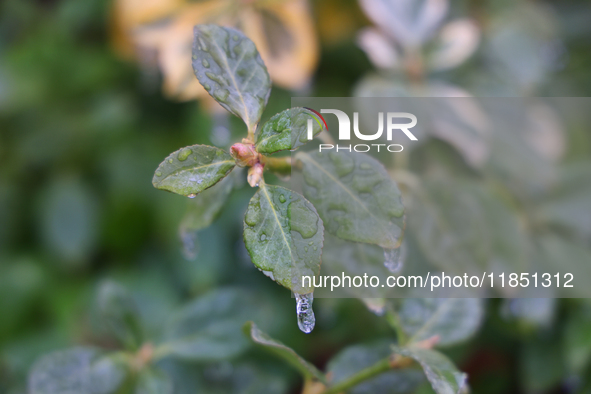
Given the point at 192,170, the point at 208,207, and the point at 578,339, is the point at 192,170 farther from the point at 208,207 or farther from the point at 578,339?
the point at 578,339

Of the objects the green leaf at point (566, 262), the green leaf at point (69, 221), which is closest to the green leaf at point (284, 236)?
the green leaf at point (566, 262)

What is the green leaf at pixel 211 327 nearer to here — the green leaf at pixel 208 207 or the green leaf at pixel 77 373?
the green leaf at pixel 77 373

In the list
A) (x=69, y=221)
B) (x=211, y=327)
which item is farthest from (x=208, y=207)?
(x=69, y=221)

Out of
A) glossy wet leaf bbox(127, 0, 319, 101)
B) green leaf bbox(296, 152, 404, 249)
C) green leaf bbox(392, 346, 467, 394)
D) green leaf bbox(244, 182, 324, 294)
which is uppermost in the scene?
glossy wet leaf bbox(127, 0, 319, 101)

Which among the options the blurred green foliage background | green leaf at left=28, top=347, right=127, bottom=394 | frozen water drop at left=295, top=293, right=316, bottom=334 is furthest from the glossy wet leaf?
frozen water drop at left=295, top=293, right=316, bottom=334

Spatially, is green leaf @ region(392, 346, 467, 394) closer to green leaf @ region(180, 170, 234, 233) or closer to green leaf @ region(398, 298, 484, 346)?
green leaf @ region(398, 298, 484, 346)

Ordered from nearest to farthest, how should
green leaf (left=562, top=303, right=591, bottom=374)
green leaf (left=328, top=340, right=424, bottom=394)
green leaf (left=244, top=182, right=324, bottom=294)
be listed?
green leaf (left=244, top=182, right=324, bottom=294), green leaf (left=328, top=340, right=424, bottom=394), green leaf (left=562, top=303, right=591, bottom=374)
